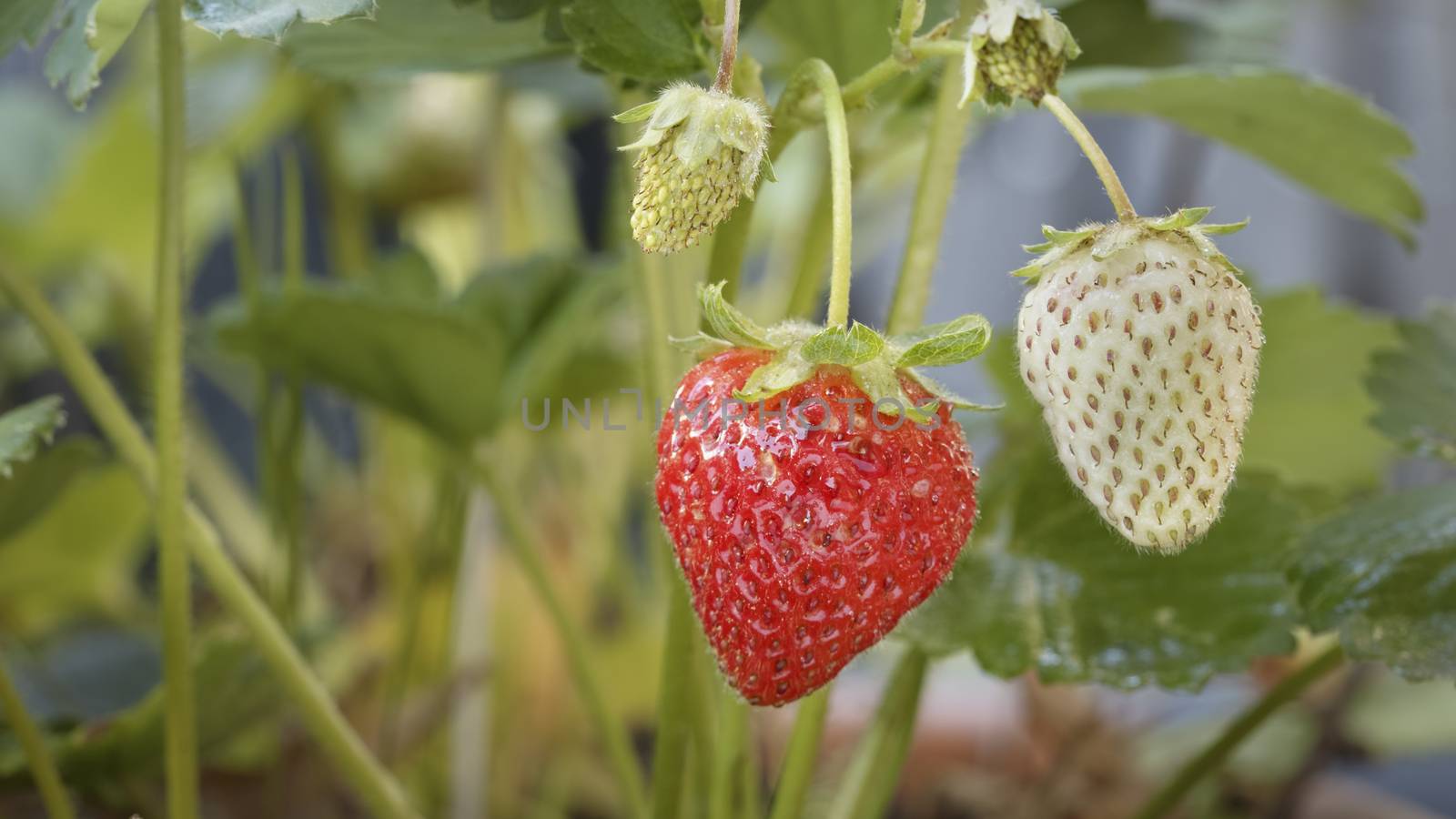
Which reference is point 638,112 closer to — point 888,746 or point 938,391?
point 938,391

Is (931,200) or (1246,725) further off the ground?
(931,200)

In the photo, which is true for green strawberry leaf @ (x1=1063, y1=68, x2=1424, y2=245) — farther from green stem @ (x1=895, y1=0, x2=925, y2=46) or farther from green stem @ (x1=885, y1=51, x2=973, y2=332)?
green stem @ (x1=895, y1=0, x2=925, y2=46)

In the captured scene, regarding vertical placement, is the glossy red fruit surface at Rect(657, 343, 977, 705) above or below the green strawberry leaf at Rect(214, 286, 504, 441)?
above

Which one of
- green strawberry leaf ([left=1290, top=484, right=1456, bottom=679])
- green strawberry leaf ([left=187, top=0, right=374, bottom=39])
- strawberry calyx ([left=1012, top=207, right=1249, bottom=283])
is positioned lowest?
green strawberry leaf ([left=1290, top=484, right=1456, bottom=679])

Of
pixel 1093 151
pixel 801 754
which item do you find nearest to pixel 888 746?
pixel 801 754

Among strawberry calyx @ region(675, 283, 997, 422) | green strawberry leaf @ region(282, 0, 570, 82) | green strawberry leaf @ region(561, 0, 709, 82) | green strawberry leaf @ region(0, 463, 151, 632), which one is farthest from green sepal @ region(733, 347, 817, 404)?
green strawberry leaf @ region(0, 463, 151, 632)

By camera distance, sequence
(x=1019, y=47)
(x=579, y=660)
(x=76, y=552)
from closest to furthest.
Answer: (x=1019, y=47) < (x=579, y=660) < (x=76, y=552)

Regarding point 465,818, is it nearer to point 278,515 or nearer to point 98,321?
point 278,515
